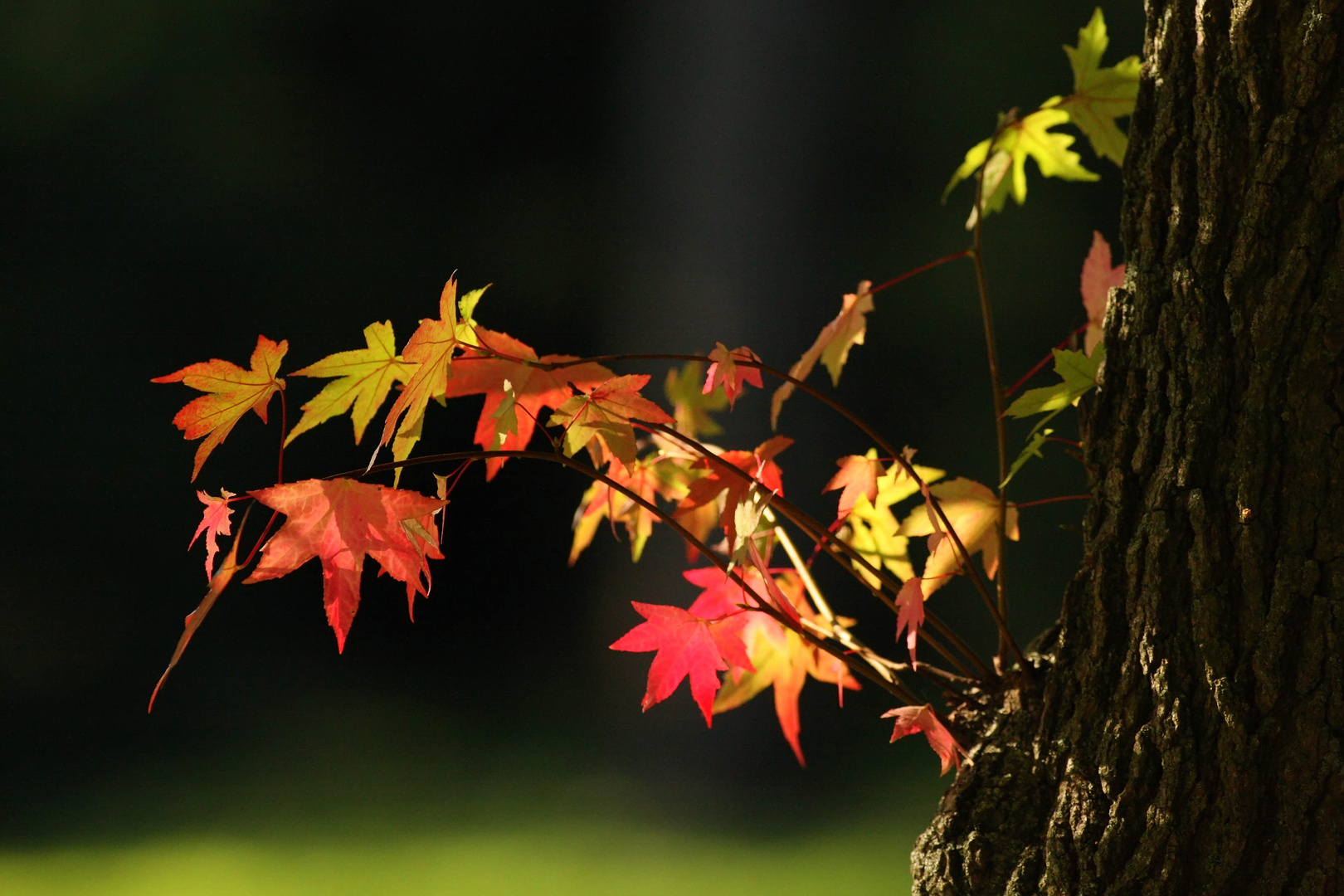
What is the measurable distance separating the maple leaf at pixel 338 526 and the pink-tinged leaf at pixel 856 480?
0.19m

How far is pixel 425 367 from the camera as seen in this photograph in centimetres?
37

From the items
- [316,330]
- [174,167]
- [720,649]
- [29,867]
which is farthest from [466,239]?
[720,649]

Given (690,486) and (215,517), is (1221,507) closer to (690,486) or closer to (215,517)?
(690,486)

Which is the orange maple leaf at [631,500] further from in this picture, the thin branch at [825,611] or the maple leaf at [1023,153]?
the maple leaf at [1023,153]

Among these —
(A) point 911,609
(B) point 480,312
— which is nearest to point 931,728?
(A) point 911,609

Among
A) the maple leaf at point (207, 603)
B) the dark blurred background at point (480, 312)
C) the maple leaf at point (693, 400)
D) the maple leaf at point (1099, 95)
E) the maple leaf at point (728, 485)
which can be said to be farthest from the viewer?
the dark blurred background at point (480, 312)

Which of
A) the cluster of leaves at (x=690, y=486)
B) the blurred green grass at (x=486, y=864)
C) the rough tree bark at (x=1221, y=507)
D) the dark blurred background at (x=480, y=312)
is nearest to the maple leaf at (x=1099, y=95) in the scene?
the cluster of leaves at (x=690, y=486)

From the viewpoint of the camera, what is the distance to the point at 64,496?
145cm

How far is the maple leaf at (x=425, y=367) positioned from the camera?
0.36 m

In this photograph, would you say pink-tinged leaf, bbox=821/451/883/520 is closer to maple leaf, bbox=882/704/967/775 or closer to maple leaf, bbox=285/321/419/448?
maple leaf, bbox=882/704/967/775

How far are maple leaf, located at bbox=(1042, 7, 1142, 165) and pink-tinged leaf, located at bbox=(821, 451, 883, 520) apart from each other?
0.22 metres

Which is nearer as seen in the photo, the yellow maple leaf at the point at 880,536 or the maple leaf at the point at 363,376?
the maple leaf at the point at 363,376

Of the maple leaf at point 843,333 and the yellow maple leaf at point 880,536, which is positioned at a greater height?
the maple leaf at point 843,333

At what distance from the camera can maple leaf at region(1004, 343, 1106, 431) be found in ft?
1.35
